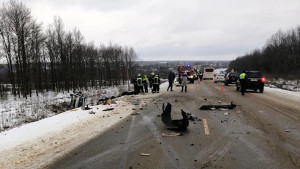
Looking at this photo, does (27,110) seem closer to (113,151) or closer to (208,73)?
(113,151)

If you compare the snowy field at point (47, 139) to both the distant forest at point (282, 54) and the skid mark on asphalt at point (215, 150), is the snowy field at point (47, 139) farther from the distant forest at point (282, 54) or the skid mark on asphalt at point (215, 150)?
the distant forest at point (282, 54)

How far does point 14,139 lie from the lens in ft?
23.5

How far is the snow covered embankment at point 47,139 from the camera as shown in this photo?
5341mm

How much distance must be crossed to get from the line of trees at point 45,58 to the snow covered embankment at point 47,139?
999 inches

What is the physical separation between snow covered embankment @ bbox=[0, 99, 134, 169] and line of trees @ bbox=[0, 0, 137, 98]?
2537cm

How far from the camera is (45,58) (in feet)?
174

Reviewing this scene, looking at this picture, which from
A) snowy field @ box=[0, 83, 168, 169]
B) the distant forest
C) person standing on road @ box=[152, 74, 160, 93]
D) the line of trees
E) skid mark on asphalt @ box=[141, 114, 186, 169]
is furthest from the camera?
the distant forest

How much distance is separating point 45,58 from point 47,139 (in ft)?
166

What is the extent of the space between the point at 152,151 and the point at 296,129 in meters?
4.75

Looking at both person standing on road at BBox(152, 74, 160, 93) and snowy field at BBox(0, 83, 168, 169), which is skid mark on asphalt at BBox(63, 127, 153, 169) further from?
person standing on road at BBox(152, 74, 160, 93)

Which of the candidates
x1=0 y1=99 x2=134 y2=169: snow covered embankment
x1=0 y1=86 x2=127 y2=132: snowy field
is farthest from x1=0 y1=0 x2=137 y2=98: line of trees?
x1=0 y1=99 x2=134 y2=169: snow covered embankment

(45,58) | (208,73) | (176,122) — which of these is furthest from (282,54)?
(176,122)

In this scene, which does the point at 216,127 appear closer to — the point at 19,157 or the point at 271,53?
the point at 19,157

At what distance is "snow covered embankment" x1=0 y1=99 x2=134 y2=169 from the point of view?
534cm
